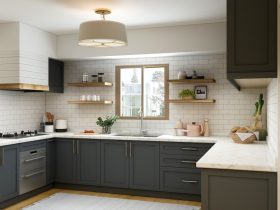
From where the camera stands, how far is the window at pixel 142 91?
565 centimetres

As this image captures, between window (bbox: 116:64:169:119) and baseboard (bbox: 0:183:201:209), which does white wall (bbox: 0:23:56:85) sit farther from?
baseboard (bbox: 0:183:201:209)

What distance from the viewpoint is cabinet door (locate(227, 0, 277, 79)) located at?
2623mm

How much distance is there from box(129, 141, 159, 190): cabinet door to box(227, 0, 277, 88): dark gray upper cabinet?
2.51 meters

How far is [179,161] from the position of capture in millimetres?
4875

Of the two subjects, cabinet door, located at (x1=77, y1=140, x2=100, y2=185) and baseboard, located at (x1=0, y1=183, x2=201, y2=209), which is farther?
cabinet door, located at (x1=77, y1=140, x2=100, y2=185)

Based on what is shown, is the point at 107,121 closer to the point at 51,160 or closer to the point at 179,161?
the point at 51,160

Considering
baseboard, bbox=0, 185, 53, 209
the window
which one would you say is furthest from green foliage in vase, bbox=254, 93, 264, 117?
baseboard, bbox=0, 185, 53, 209

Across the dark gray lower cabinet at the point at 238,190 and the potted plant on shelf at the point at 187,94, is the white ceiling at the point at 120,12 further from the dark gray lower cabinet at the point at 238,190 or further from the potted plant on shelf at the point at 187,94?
the dark gray lower cabinet at the point at 238,190

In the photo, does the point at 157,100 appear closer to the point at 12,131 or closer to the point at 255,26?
the point at 12,131

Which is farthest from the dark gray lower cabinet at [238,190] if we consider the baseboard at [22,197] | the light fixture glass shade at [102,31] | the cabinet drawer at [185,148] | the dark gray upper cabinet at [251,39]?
the baseboard at [22,197]

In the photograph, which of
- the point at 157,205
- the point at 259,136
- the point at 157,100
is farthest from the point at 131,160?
the point at 259,136

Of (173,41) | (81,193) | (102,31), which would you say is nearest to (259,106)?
(173,41)

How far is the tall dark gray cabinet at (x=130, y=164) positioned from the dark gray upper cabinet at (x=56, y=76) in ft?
4.62

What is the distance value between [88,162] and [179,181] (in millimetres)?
1470
